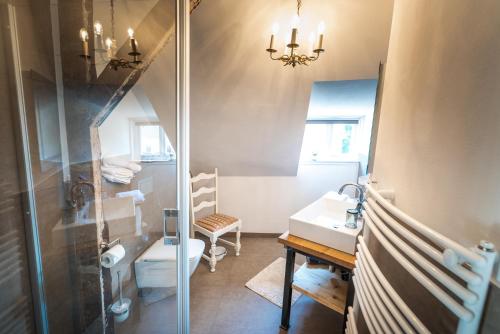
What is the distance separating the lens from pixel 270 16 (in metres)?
1.66

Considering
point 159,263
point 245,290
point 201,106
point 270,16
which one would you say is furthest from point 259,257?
point 270,16

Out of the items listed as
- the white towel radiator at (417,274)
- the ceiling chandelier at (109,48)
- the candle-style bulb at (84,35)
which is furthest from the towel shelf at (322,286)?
the candle-style bulb at (84,35)

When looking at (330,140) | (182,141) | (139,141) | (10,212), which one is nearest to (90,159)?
(139,141)

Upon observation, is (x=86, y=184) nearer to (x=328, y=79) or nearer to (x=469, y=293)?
(x=469, y=293)

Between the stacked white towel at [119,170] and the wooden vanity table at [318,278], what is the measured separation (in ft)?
3.52

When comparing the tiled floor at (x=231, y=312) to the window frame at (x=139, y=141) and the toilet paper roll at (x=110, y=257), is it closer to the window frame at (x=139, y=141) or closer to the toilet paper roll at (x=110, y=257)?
the toilet paper roll at (x=110, y=257)

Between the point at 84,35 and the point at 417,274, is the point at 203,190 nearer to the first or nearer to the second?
the point at 84,35

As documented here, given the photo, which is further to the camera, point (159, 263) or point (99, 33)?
point (159, 263)

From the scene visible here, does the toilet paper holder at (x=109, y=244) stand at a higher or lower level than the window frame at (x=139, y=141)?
lower

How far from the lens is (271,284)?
230 cm

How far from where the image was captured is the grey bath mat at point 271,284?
2.12m

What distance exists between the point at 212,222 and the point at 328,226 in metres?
1.45

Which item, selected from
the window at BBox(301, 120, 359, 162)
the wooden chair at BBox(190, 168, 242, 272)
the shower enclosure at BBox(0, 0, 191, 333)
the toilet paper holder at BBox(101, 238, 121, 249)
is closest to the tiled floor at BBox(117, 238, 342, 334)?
the shower enclosure at BBox(0, 0, 191, 333)

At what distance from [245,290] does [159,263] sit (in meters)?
0.97
